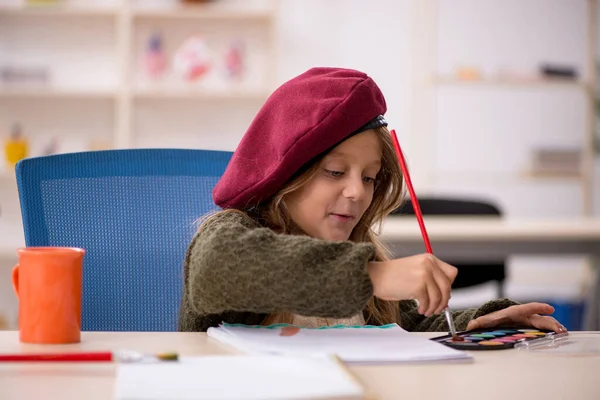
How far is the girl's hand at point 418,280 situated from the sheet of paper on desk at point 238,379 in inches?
6.3

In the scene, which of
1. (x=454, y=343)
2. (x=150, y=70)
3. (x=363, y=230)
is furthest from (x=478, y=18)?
(x=454, y=343)

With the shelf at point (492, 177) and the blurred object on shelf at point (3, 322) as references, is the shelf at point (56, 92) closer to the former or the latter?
the blurred object on shelf at point (3, 322)

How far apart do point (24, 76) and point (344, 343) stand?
420cm

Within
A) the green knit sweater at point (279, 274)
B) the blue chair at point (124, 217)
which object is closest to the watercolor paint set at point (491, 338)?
the green knit sweater at point (279, 274)

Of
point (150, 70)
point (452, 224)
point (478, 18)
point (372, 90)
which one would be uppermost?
point (478, 18)

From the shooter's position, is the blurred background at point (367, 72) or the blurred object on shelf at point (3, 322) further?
the blurred background at point (367, 72)

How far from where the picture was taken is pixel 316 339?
0.98 m

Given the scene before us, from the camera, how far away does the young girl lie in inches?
37.7

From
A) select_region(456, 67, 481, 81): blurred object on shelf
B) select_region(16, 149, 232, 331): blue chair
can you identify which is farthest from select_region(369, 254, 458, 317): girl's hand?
select_region(456, 67, 481, 81): blurred object on shelf

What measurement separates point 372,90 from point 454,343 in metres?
0.41

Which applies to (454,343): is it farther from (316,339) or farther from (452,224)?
(452,224)

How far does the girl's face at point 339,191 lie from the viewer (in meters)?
1.26

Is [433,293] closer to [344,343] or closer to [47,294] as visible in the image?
[344,343]

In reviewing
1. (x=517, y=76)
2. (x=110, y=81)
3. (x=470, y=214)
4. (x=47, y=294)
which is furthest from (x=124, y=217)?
(x=517, y=76)
